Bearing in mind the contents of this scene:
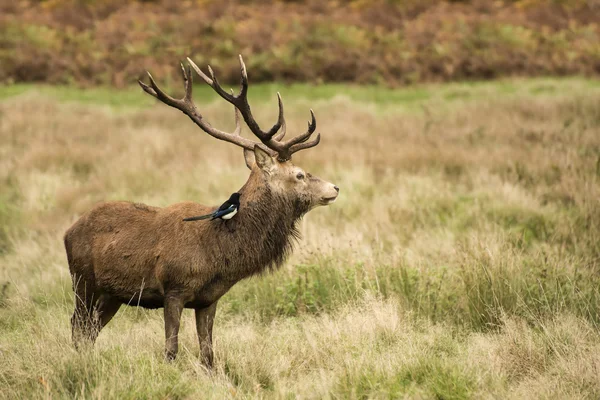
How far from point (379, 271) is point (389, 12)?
22.5m

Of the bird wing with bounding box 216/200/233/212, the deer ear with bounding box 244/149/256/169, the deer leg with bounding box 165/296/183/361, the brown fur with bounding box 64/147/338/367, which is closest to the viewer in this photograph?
the deer leg with bounding box 165/296/183/361

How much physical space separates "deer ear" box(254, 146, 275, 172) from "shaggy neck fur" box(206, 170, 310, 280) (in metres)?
0.08

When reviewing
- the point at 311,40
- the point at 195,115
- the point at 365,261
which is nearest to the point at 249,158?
the point at 195,115

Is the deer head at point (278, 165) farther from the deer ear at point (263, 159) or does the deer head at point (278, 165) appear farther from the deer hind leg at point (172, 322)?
the deer hind leg at point (172, 322)

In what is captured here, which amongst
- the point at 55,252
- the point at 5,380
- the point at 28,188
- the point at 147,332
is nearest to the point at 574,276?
the point at 147,332

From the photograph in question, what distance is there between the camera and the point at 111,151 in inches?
583

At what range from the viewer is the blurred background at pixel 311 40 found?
23.9 meters

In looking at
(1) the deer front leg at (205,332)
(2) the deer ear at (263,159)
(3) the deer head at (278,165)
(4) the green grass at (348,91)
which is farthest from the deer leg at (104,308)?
(4) the green grass at (348,91)

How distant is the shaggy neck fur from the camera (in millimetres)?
5715

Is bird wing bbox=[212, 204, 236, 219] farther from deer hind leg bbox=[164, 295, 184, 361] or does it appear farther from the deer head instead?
deer hind leg bbox=[164, 295, 184, 361]

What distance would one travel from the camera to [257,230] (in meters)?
5.87

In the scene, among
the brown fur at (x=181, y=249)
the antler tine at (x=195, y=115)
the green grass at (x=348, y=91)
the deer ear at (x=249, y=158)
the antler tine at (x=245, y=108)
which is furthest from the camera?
the green grass at (x=348, y=91)

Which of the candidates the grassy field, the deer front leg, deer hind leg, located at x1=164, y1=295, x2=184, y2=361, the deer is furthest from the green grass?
deer hind leg, located at x1=164, y1=295, x2=184, y2=361

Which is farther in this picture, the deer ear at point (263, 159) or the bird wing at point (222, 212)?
the deer ear at point (263, 159)
